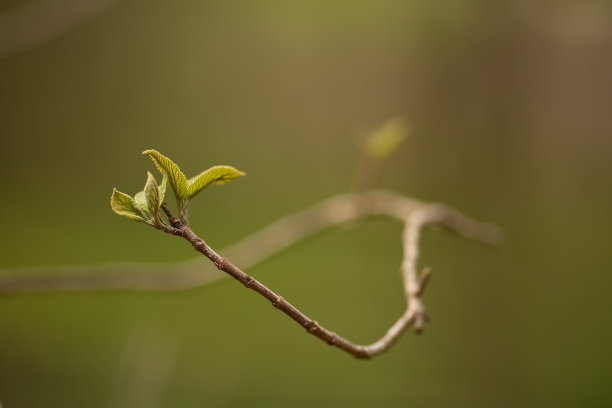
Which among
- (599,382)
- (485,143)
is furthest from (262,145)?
(599,382)


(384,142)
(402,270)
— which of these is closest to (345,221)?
(384,142)

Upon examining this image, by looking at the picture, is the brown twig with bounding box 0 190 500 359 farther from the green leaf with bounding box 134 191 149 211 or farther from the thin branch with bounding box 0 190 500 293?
the green leaf with bounding box 134 191 149 211

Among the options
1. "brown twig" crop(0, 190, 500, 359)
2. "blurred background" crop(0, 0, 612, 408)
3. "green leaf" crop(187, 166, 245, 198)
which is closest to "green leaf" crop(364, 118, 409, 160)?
"brown twig" crop(0, 190, 500, 359)

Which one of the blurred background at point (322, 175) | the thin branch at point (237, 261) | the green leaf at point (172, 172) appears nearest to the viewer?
the green leaf at point (172, 172)

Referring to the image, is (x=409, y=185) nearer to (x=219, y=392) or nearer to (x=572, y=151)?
(x=572, y=151)

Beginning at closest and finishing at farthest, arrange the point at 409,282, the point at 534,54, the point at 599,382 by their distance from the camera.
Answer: the point at 409,282
the point at 599,382
the point at 534,54

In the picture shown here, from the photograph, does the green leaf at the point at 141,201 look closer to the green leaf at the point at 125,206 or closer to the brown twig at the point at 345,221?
the green leaf at the point at 125,206

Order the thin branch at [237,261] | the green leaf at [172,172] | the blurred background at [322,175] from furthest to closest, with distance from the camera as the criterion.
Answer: the blurred background at [322,175] < the thin branch at [237,261] < the green leaf at [172,172]

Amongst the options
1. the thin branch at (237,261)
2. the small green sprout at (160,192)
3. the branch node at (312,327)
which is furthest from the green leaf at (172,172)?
the thin branch at (237,261)
